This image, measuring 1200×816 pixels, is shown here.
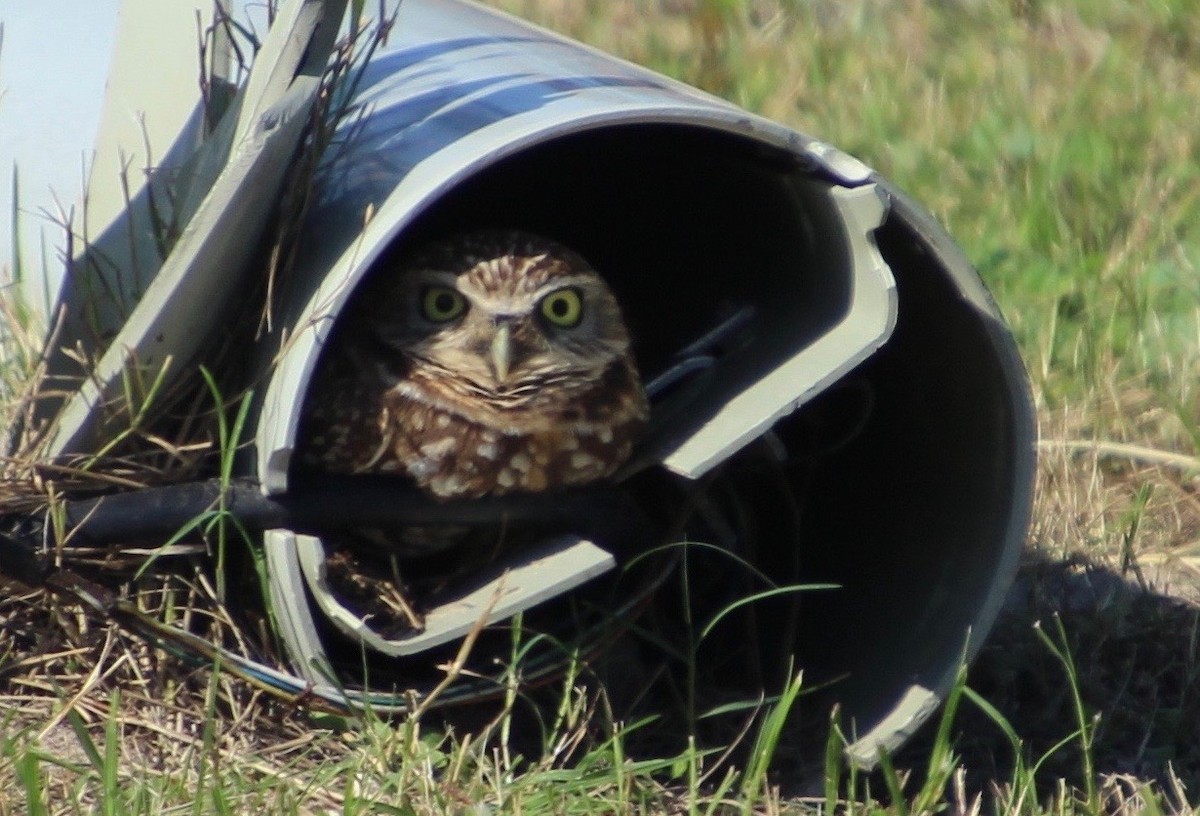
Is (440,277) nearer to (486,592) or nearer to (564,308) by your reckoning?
(564,308)

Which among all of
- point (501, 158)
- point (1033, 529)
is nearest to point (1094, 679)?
point (1033, 529)

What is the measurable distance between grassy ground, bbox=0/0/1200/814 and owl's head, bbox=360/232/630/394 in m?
0.53

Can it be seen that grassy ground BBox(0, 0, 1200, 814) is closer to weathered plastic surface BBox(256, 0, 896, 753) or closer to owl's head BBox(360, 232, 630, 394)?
weathered plastic surface BBox(256, 0, 896, 753)

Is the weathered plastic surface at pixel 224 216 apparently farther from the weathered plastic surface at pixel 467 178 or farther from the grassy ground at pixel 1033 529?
the grassy ground at pixel 1033 529

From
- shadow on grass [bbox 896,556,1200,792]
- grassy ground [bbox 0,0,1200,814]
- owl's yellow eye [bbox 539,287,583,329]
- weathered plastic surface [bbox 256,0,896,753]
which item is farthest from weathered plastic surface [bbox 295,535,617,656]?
shadow on grass [bbox 896,556,1200,792]

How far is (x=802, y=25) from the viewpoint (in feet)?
16.9

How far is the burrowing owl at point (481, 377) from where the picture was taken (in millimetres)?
2584

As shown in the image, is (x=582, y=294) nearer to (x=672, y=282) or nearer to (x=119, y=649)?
(x=672, y=282)

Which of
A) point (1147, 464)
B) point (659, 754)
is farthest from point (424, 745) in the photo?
point (1147, 464)

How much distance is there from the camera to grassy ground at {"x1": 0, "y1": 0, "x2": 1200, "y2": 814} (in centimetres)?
224

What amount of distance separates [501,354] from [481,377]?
0.22ft

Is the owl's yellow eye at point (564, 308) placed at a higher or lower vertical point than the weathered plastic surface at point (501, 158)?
lower

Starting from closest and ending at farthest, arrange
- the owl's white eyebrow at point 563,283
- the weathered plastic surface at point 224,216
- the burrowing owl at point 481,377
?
the weathered plastic surface at point 224,216 < the burrowing owl at point 481,377 < the owl's white eyebrow at point 563,283

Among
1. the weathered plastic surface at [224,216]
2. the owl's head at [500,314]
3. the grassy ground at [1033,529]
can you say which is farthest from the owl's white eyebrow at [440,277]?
the grassy ground at [1033,529]
